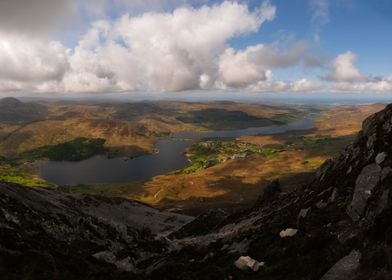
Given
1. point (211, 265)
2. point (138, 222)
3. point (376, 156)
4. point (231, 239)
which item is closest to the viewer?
point (211, 265)

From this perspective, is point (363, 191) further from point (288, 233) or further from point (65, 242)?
point (65, 242)

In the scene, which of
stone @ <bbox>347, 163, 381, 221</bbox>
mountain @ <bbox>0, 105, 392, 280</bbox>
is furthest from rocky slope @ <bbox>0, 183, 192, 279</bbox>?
stone @ <bbox>347, 163, 381, 221</bbox>

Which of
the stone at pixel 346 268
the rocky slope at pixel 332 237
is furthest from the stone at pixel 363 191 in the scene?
the stone at pixel 346 268

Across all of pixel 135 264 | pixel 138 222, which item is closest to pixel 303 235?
pixel 135 264

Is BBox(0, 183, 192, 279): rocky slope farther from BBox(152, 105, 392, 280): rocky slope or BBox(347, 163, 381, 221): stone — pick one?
BBox(347, 163, 381, 221): stone

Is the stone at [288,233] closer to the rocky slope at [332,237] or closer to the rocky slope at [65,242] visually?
the rocky slope at [332,237]

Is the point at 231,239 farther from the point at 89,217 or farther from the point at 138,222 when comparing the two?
the point at 138,222

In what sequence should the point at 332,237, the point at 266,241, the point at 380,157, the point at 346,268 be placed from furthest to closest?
the point at 380,157 < the point at 266,241 < the point at 332,237 < the point at 346,268

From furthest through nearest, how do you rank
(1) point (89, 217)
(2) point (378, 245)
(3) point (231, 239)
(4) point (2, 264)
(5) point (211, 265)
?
(1) point (89, 217) < (3) point (231, 239) < (5) point (211, 265) < (4) point (2, 264) < (2) point (378, 245)

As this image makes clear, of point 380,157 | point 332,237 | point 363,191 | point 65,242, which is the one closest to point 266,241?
point 332,237
